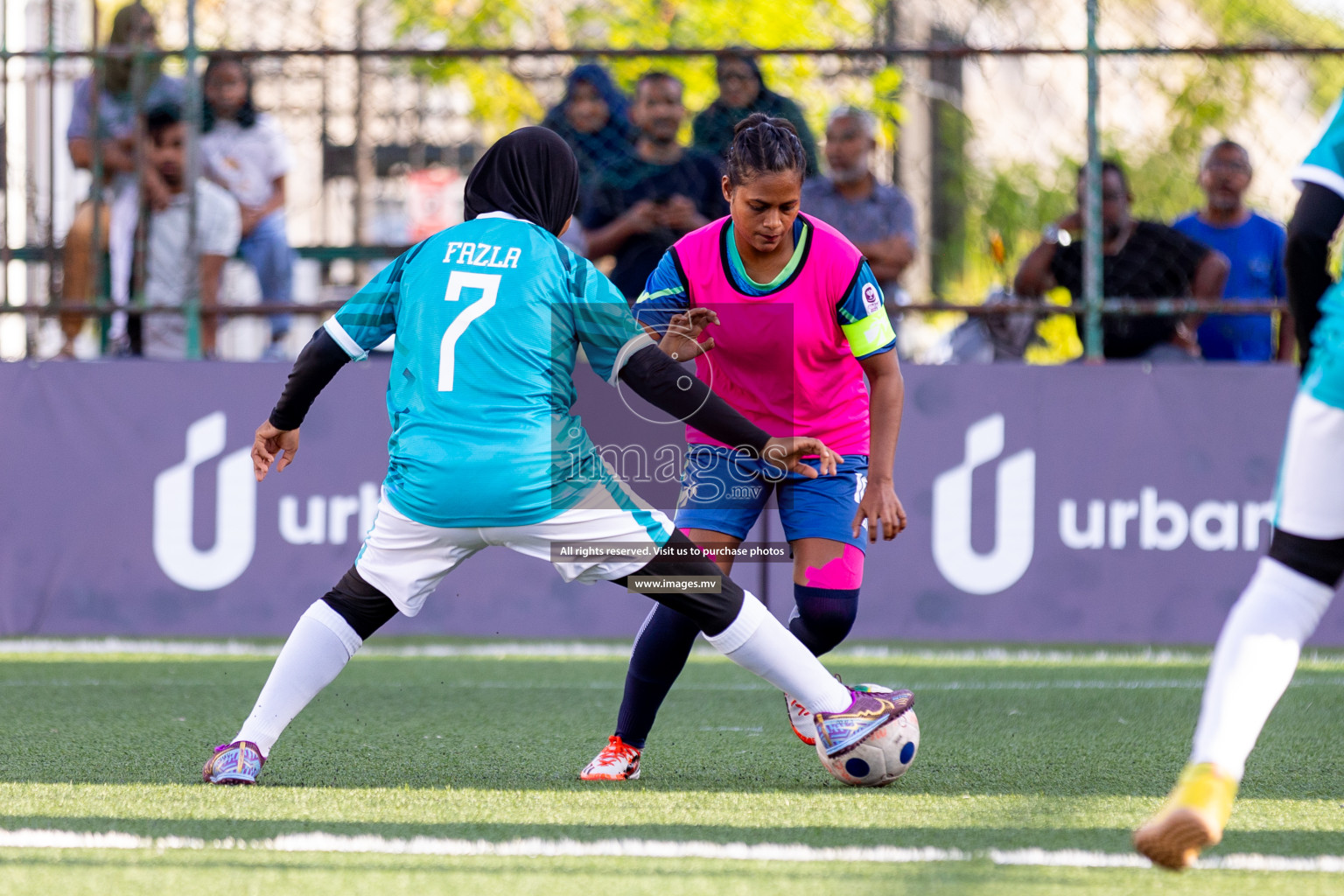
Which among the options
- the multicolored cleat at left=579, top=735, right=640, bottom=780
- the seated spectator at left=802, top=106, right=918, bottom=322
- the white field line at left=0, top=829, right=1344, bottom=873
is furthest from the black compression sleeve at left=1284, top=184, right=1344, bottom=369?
the seated spectator at left=802, top=106, right=918, bottom=322

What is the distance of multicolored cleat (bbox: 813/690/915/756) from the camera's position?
4520 mm

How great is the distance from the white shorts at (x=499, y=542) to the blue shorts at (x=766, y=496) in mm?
511

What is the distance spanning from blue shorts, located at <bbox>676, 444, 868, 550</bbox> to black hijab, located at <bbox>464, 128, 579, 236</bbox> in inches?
36.4

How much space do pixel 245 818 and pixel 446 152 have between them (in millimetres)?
10043

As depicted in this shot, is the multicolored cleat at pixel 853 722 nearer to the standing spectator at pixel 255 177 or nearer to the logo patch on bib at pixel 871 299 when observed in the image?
the logo patch on bib at pixel 871 299

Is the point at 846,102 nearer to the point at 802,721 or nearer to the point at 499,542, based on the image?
the point at 802,721

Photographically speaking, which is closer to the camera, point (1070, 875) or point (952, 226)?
point (1070, 875)

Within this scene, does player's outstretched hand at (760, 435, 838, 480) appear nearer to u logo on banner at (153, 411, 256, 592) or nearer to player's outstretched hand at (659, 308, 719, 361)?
player's outstretched hand at (659, 308, 719, 361)

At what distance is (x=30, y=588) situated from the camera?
8.38 metres

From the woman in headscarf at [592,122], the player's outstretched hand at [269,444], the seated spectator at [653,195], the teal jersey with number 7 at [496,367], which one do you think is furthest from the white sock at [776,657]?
the woman in headscarf at [592,122]

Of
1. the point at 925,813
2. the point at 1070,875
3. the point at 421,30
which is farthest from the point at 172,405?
the point at 421,30

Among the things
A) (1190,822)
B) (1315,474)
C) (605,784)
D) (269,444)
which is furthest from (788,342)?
(1190,822)

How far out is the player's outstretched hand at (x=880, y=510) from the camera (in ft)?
15.0

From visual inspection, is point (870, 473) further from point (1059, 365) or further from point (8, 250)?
point (8, 250)
